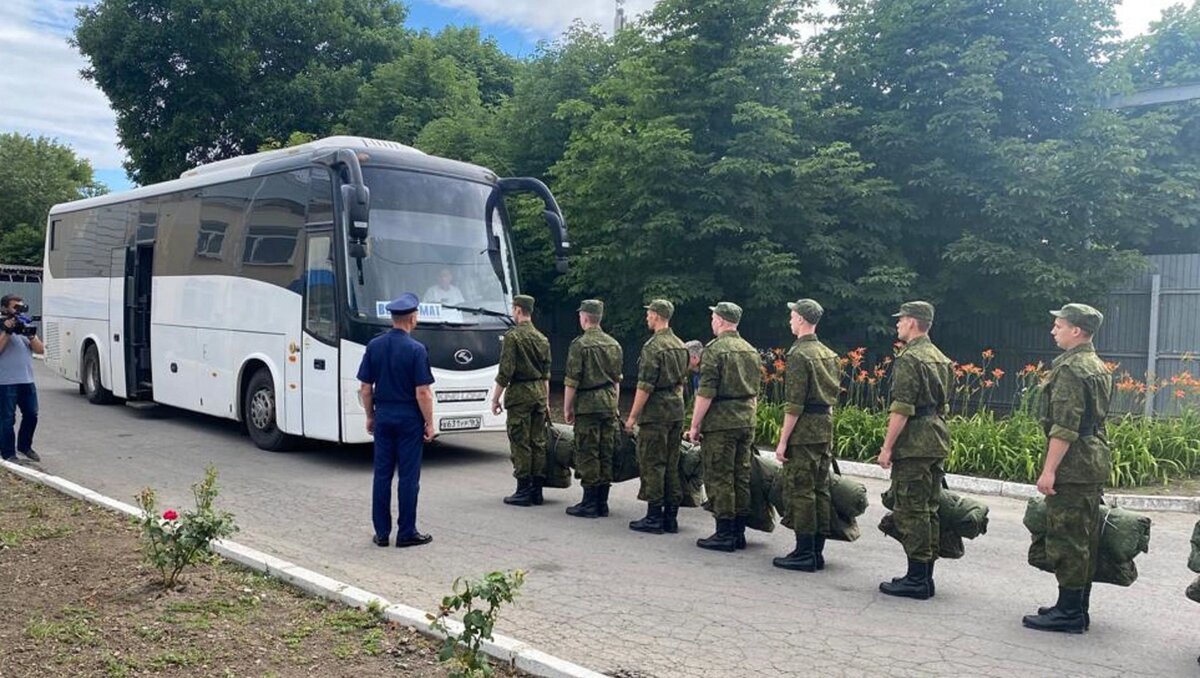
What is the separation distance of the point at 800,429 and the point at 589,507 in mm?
2475

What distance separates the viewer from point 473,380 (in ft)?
34.2

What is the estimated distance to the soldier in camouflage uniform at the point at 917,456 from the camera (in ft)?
19.6

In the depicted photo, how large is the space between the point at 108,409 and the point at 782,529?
12292 mm

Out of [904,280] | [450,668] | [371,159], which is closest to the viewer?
[450,668]

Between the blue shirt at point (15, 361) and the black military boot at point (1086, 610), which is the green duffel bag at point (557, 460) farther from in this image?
the blue shirt at point (15, 361)

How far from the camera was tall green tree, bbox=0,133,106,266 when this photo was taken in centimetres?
4578

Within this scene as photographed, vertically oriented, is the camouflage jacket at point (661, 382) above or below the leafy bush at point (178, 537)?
above

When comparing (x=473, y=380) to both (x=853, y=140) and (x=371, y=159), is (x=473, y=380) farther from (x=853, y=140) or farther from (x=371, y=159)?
(x=853, y=140)

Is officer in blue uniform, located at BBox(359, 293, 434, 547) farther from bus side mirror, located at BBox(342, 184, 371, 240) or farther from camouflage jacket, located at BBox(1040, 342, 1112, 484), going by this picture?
camouflage jacket, located at BBox(1040, 342, 1112, 484)

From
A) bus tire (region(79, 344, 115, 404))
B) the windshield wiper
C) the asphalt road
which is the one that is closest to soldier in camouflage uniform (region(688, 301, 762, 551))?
the asphalt road

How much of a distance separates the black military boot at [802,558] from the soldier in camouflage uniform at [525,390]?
273cm

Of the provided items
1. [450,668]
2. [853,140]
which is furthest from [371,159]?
[853,140]

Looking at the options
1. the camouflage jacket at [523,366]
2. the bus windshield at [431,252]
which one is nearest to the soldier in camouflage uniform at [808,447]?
the camouflage jacket at [523,366]

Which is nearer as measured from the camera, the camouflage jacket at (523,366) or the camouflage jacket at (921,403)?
the camouflage jacket at (921,403)
